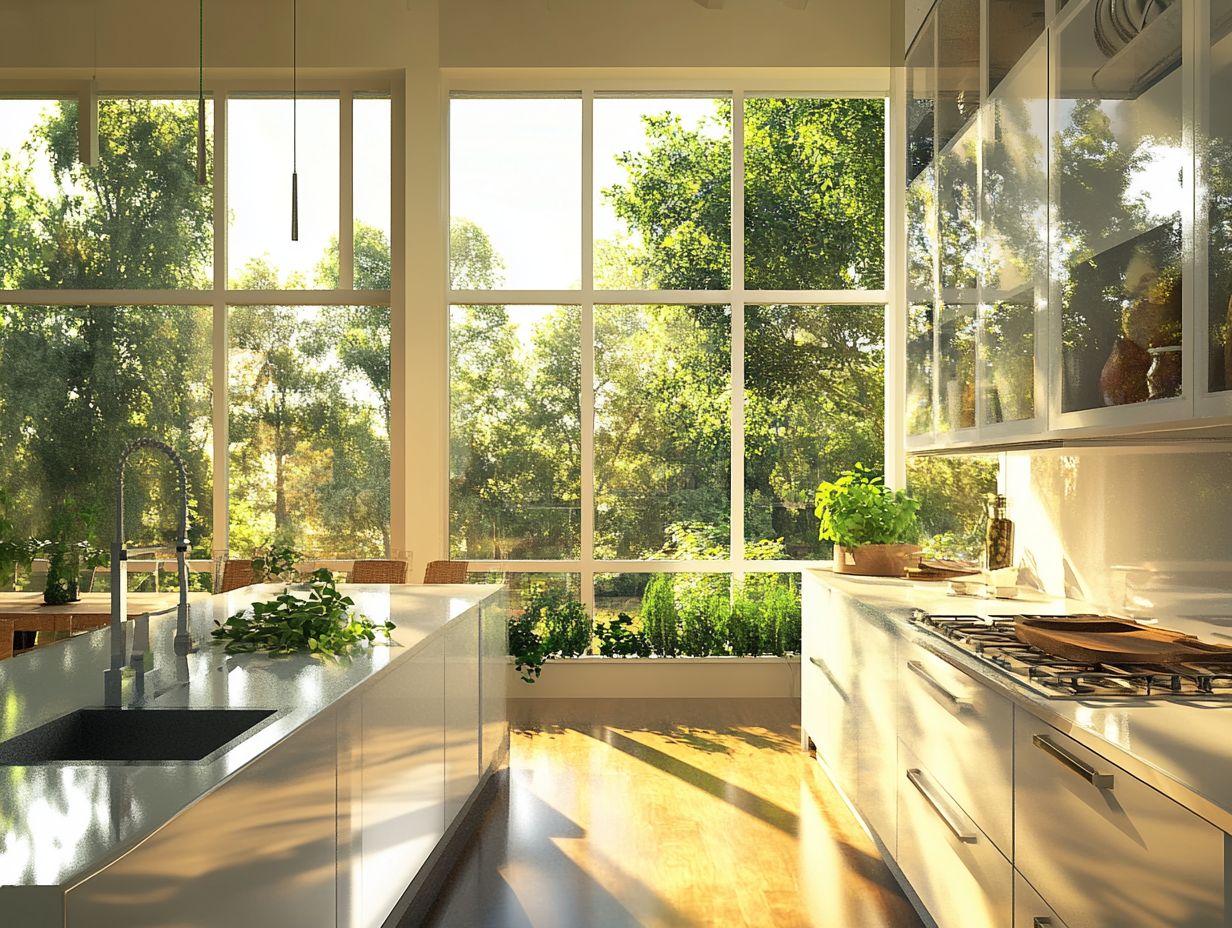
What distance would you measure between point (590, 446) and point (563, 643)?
1.15 metres

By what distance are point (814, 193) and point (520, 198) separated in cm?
173

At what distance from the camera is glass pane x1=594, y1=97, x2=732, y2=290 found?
6.25 meters

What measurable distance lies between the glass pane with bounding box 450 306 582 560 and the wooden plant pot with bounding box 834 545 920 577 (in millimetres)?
1981

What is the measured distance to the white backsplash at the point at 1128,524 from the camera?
279 centimetres

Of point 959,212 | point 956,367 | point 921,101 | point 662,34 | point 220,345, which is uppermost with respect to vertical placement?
point 662,34

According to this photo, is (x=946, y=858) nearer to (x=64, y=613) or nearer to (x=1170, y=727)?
(x=1170, y=727)

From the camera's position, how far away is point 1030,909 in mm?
2127

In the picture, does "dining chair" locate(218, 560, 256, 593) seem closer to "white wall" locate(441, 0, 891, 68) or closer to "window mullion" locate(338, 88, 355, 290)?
"window mullion" locate(338, 88, 355, 290)

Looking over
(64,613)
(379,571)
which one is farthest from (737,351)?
(64,613)

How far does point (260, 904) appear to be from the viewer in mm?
1763

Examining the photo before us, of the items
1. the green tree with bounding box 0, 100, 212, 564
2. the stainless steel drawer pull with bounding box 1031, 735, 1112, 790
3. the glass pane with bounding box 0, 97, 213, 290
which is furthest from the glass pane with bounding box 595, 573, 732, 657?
the stainless steel drawer pull with bounding box 1031, 735, 1112, 790

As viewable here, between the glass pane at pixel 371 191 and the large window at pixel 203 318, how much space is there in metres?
0.01

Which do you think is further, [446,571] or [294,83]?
[294,83]

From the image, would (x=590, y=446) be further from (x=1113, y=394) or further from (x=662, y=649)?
(x=1113, y=394)
